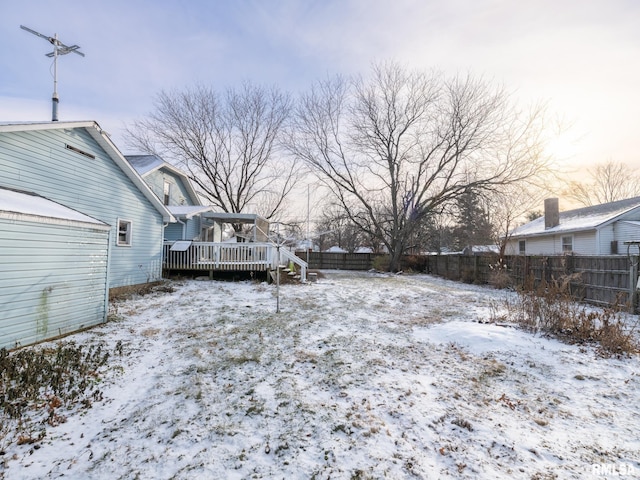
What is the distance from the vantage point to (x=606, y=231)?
15.8 m

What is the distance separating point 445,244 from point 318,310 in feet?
103

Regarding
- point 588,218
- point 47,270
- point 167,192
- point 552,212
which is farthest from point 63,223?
point 552,212

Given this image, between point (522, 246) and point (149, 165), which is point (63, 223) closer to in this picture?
point (149, 165)

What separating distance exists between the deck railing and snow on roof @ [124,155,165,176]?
3.43 metres

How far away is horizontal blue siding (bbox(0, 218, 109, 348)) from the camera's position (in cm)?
448

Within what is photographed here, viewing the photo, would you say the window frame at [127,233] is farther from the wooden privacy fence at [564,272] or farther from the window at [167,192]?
the wooden privacy fence at [564,272]

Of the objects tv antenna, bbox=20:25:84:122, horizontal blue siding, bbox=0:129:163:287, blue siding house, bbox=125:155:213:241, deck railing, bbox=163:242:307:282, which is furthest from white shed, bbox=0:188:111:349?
blue siding house, bbox=125:155:213:241

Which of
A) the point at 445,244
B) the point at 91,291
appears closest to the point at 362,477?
the point at 91,291

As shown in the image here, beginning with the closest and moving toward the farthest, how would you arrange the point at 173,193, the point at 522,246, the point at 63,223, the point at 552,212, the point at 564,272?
1. the point at 63,223
2. the point at 564,272
3. the point at 173,193
4. the point at 552,212
5. the point at 522,246

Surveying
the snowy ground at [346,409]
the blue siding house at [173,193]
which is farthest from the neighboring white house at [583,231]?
the blue siding house at [173,193]

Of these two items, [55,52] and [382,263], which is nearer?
[55,52]

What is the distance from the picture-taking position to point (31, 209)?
16.6 feet

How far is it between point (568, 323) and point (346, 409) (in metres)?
4.93

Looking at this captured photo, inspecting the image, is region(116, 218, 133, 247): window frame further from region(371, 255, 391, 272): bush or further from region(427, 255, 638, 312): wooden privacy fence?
region(371, 255, 391, 272): bush
